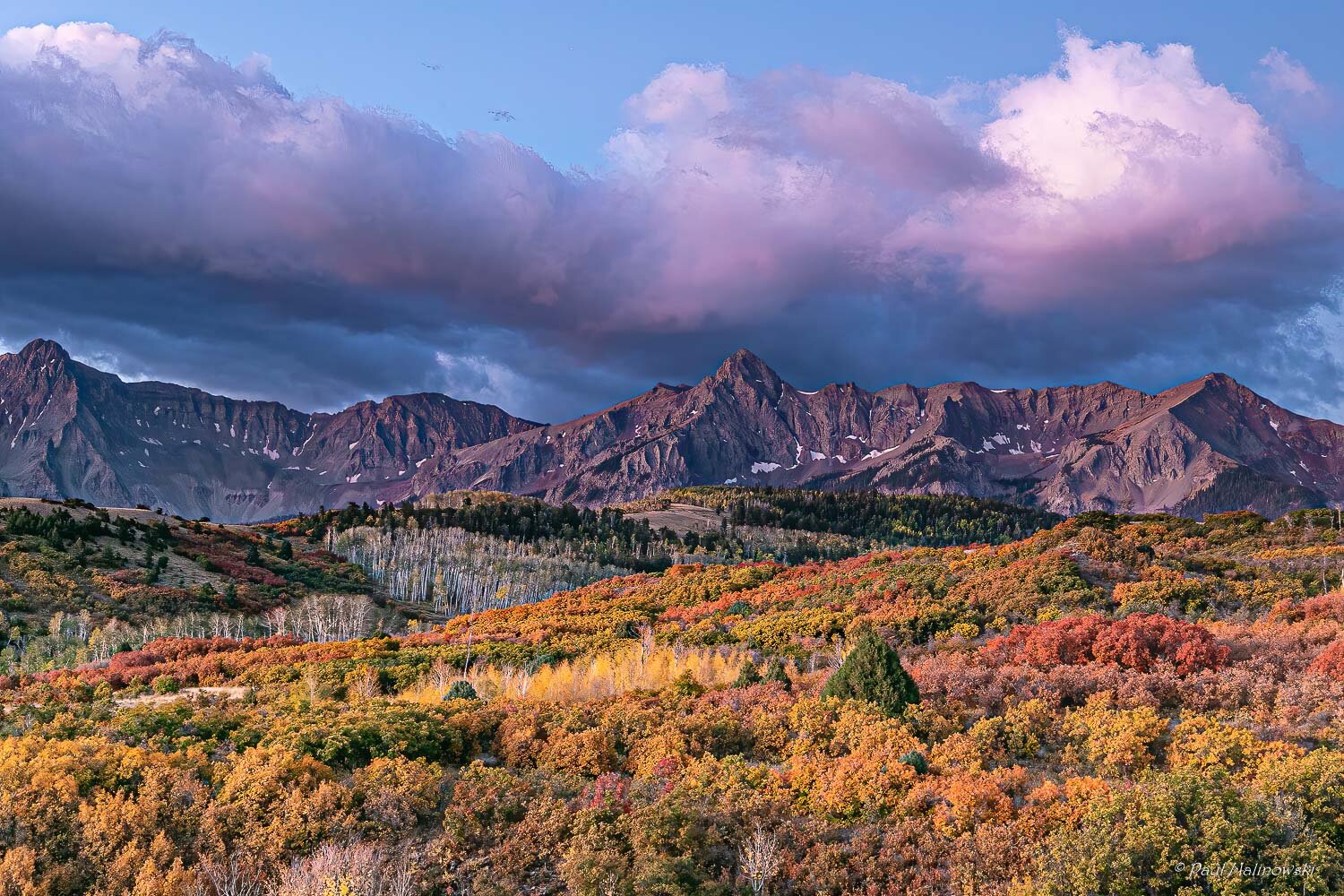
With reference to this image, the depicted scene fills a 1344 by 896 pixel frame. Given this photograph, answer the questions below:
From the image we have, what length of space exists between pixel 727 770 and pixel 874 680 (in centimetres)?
749

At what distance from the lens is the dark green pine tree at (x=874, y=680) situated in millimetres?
24672

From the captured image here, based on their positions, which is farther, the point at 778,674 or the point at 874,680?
the point at 778,674

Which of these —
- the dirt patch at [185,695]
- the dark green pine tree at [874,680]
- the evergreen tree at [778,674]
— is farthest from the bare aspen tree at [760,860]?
the dirt patch at [185,695]

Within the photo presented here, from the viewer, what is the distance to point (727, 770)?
19.8 metres

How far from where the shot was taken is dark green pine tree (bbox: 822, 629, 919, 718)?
24.7 m

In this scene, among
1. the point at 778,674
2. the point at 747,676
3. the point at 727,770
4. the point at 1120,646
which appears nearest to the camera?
the point at 727,770

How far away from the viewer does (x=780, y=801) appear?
17.8 meters

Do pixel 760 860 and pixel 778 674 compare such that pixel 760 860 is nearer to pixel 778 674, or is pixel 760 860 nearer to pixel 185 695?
pixel 778 674

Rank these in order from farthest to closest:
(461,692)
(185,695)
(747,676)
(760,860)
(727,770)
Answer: (185,695) < (461,692) < (747,676) < (727,770) < (760,860)

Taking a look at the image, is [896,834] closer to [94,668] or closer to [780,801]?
[780,801]

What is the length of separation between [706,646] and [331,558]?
117 m

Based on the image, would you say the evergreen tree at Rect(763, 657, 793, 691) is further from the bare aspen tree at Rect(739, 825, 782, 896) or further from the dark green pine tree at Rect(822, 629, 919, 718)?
the bare aspen tree at Rect(739, 825, 782, 896)

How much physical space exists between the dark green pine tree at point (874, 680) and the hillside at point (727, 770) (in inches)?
4.1

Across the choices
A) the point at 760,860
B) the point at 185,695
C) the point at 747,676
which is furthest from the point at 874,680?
the point at 185,695
